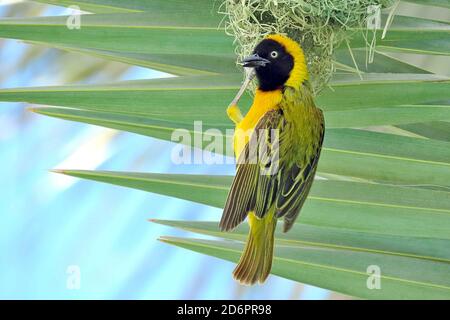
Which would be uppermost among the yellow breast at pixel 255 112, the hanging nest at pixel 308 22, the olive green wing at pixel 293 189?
the hanging nest at pixel 308 22

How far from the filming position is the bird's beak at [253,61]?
0.78 meters

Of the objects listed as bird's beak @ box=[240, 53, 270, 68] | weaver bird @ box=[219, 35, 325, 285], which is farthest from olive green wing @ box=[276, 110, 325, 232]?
bird's beak @ box=[240, 53, 270, 68]

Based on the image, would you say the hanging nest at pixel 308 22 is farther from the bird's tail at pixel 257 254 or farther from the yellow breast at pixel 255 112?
the bird's tail at pixel 257 254

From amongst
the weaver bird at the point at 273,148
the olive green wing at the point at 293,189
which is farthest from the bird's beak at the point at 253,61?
the olive green wing at the point at 293,189

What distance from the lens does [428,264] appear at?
1.04 metres

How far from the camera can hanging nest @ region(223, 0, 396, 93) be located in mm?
792

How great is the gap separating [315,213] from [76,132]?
74.2 inches

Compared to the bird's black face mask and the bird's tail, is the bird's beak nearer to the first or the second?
the bird's black face mask

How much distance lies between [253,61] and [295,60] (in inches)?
2.3

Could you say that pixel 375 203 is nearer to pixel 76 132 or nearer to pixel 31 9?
pixel 76 132

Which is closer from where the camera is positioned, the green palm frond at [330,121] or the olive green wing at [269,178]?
the olive green wing at [269,178]

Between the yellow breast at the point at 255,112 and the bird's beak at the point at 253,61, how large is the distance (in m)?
0.04

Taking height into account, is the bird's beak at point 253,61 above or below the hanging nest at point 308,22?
below
